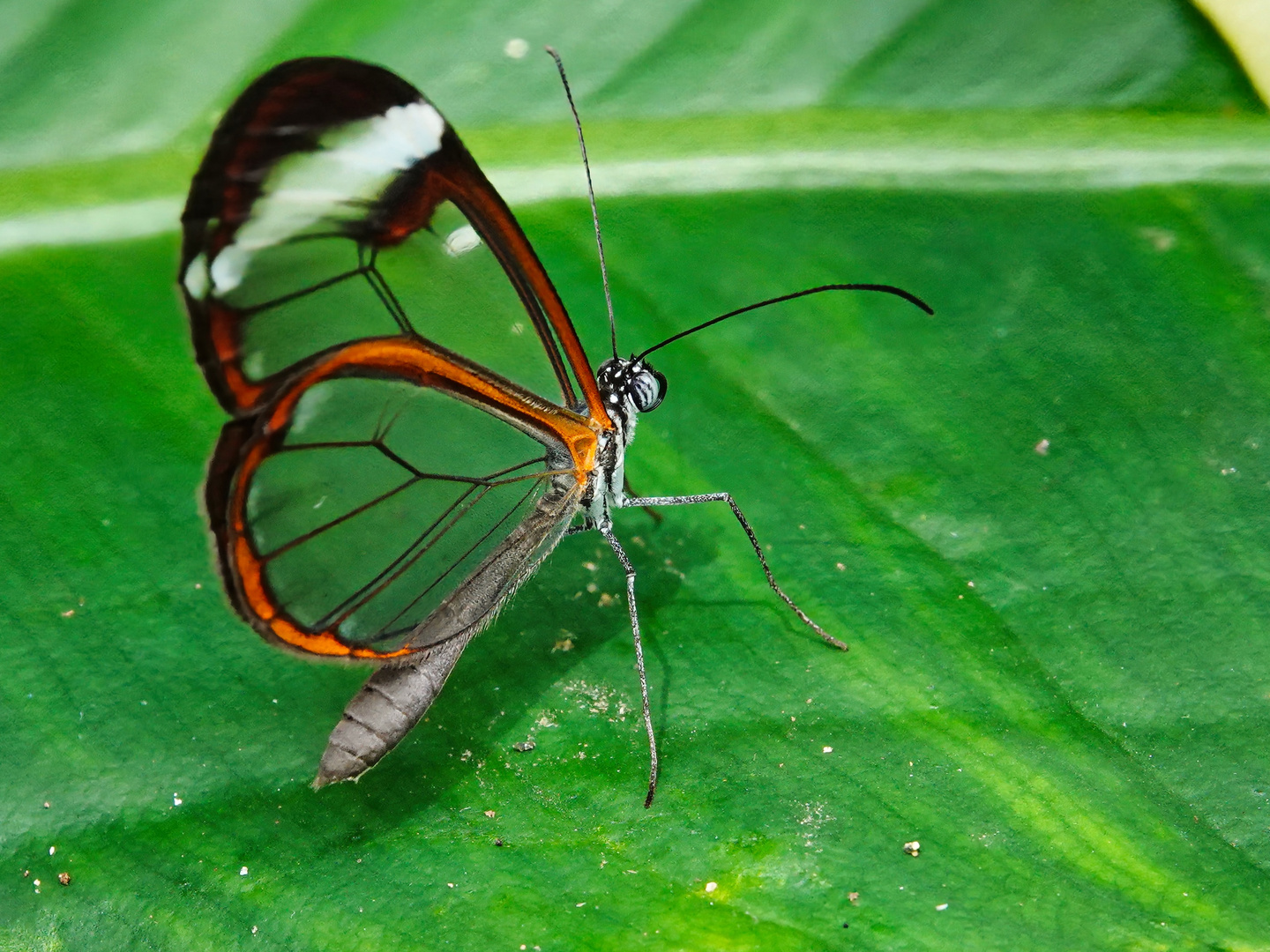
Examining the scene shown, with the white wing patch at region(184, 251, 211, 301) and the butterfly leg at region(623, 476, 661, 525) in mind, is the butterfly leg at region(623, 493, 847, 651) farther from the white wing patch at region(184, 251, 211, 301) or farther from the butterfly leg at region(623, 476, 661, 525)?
the white wing patch at region(184, 251, 211, 301)

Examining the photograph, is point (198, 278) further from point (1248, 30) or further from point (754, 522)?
point (1248, 30)

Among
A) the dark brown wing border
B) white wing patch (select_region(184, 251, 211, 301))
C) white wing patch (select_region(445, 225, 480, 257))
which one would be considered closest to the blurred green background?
the dark brown wing border

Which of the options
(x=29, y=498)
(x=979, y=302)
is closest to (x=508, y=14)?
(x=979, y=302)

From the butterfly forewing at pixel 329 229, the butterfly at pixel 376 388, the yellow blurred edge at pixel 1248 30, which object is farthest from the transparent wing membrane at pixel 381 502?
the yellow blurred edge at pixel 1248 30

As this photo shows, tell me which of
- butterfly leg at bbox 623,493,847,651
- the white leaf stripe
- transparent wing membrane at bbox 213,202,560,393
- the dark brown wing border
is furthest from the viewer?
the white leaf stripe

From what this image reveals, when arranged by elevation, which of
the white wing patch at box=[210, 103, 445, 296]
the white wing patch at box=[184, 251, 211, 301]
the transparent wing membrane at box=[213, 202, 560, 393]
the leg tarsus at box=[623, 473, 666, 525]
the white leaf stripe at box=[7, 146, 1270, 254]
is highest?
the white wing patch at box=[210, 103, 445, 296]

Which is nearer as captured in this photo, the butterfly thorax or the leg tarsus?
the butterfly thorax
